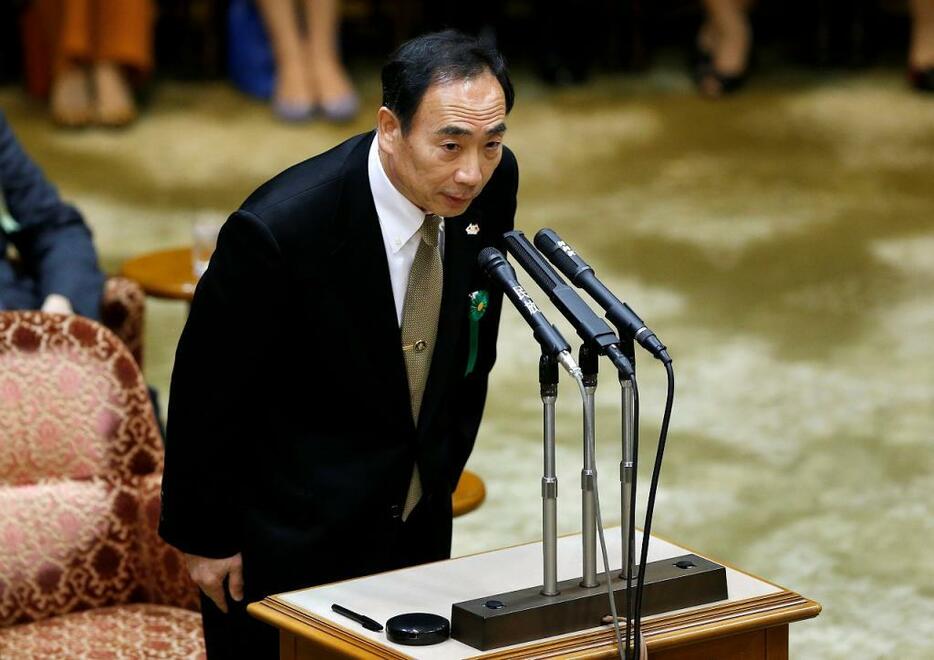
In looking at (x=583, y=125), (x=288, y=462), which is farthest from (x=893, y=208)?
(x=288, y=462)

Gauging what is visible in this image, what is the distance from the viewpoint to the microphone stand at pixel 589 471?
6.29ft

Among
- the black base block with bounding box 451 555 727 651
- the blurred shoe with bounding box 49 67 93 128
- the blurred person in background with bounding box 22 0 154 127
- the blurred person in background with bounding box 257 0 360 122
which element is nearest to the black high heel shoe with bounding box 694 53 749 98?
the blurred person in background with bounding box 257 0 360 122

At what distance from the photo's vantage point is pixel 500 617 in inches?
79.2

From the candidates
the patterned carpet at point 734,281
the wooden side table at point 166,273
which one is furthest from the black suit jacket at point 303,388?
the wooden side table at point 166,273

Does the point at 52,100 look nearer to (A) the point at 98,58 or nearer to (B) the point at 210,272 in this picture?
(A) the point at 98,58

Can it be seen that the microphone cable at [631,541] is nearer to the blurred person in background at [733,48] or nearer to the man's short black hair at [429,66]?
the man's short black hair at [429,66]

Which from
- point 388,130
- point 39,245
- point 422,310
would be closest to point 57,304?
point 39,245

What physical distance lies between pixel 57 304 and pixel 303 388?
185 cm

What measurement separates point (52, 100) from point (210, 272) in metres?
5.52

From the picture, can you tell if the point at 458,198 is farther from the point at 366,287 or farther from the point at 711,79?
the point at 711,79

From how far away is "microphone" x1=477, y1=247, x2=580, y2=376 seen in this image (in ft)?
6.18

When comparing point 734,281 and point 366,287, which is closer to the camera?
point 366,287

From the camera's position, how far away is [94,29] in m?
7.39

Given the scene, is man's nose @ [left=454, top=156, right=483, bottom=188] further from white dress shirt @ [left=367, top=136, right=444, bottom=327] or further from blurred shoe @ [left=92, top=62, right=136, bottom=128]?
blurred shoe @ [left=92, top=62, right=136, bottom=128]
